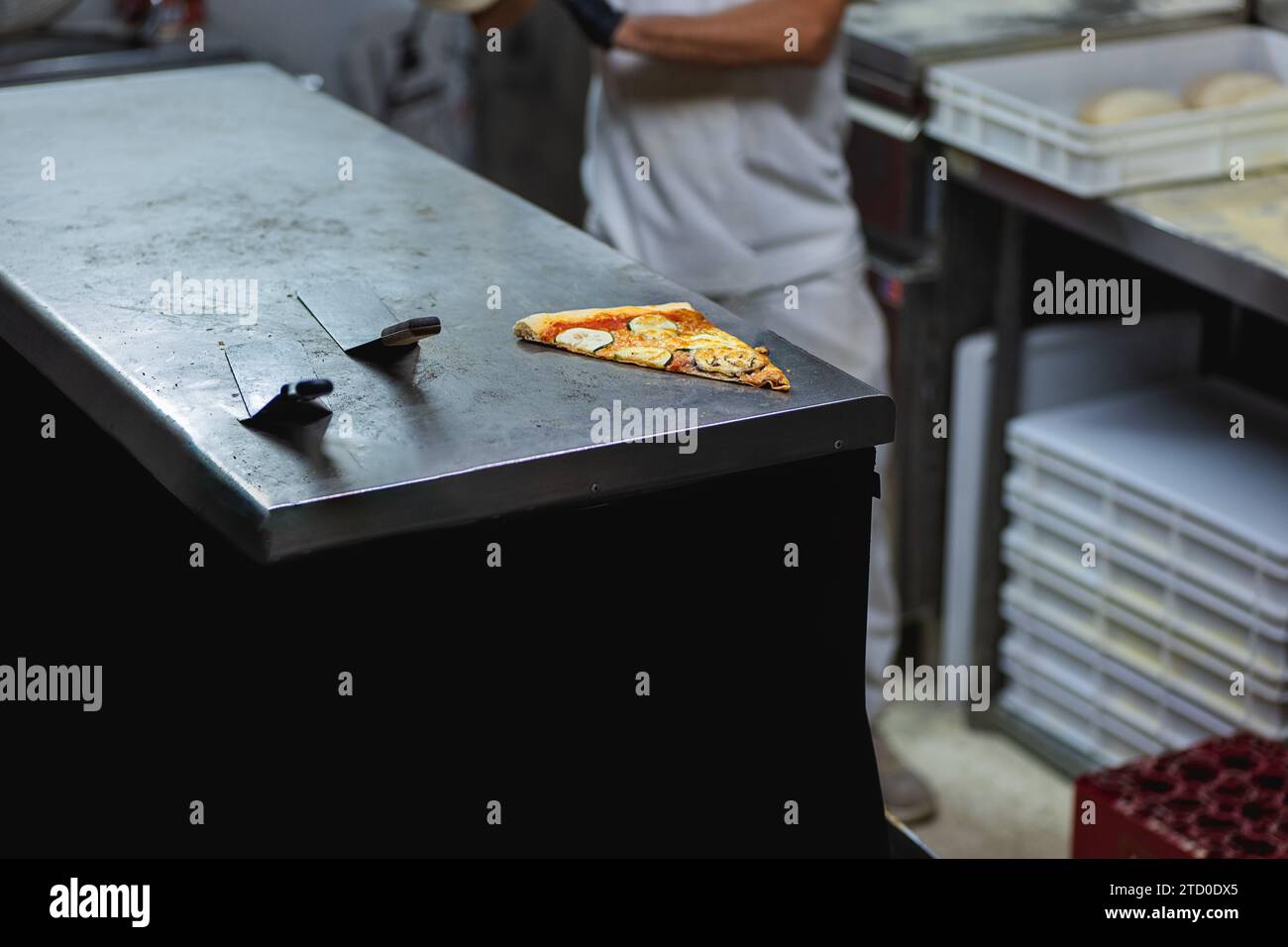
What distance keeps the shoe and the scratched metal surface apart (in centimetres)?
127

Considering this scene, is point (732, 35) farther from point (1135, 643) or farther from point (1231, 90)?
point (1135, 643)

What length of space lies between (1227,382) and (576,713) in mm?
1820

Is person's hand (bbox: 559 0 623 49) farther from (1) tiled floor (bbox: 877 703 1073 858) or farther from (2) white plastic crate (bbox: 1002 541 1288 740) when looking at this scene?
(1) tiled floor (bbox: 877 703 1073 858)

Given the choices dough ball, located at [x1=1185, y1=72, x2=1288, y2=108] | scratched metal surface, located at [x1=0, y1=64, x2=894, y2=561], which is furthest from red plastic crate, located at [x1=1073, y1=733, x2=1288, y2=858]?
dough ball, located at [x1=1185, y1=72, x2=1288, y2=108]

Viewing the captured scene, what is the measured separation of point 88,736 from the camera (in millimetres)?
2014

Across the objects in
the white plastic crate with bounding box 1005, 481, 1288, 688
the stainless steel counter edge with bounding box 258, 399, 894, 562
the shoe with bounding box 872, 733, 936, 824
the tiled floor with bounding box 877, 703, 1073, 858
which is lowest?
the tiled floor with bounding box 877, 703, 1073, 858

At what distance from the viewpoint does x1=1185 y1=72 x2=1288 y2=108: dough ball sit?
9.15 ft

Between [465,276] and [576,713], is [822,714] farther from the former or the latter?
[465,276]

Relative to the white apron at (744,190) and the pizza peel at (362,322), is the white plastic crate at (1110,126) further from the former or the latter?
the pizza peel at (362,322)

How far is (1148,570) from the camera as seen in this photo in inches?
105

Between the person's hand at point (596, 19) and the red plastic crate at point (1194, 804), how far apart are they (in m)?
1.26

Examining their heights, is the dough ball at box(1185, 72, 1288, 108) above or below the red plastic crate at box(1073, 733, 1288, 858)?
above

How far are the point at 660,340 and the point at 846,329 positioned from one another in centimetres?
109

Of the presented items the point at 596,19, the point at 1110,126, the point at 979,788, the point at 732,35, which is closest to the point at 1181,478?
the point at 1110,126
